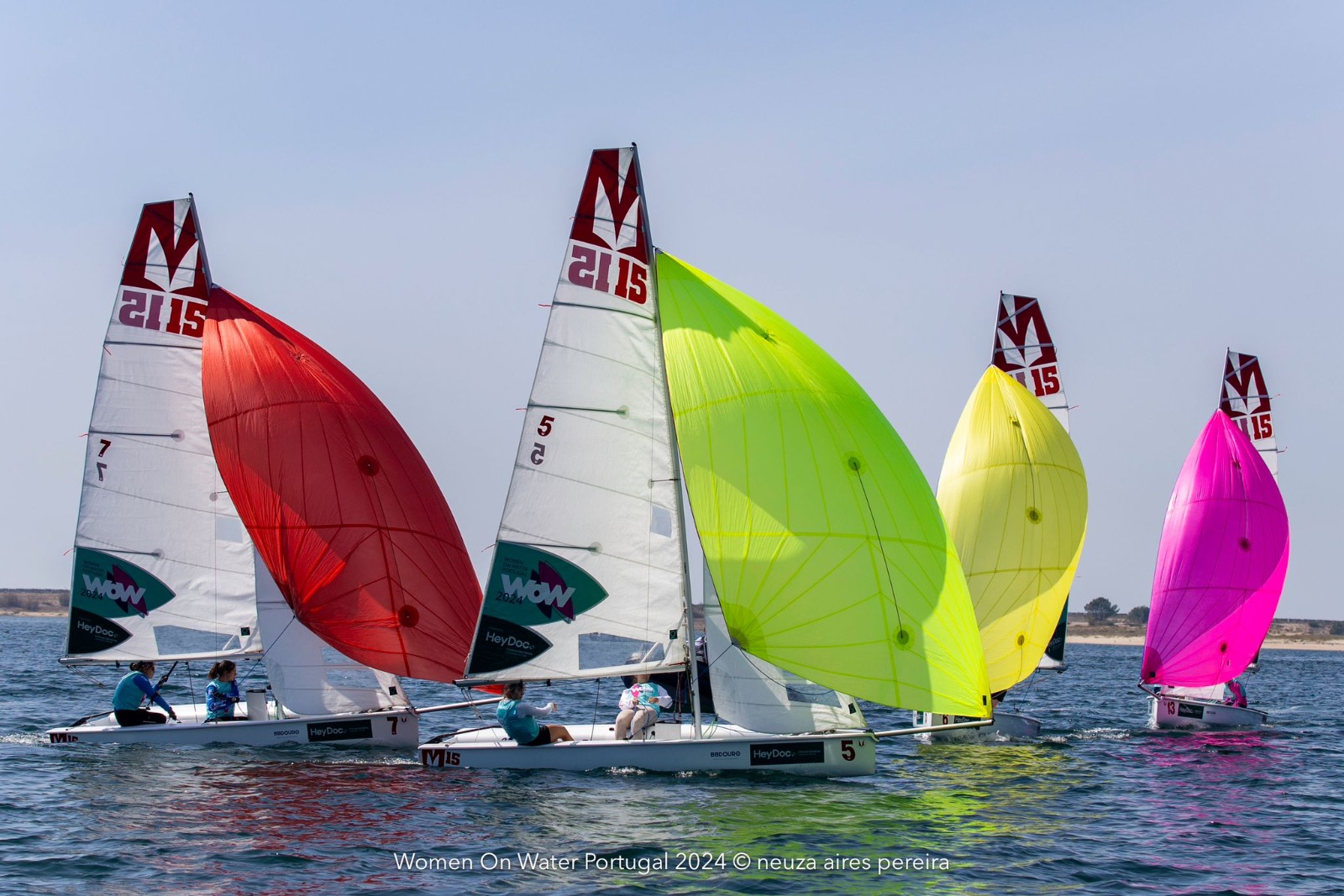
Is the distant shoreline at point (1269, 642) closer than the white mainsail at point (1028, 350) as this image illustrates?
No

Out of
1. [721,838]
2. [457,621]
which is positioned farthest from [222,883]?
[457,621]

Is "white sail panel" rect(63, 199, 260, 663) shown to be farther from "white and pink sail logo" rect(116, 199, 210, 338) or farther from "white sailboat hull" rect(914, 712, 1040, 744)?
"white sailboat hull" rect(914, 712, 1040, 744)

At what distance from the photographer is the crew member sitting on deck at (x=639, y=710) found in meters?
20.5

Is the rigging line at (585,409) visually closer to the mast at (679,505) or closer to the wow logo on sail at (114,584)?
the mast at (679,505)

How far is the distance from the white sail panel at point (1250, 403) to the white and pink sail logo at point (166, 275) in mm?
Result: 25030

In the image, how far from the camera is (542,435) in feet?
68.4

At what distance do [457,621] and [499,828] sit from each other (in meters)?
6.95

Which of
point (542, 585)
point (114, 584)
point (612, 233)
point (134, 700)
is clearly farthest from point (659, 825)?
point (114, 584)

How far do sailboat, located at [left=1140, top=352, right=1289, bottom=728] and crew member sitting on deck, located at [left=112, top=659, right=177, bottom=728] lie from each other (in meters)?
21.1

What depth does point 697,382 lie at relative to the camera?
20.7 meters

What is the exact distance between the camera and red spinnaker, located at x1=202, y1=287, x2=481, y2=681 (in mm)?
23250

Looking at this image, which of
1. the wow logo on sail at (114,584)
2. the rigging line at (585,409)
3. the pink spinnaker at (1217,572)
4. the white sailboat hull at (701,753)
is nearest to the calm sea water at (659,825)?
the white sailboat hull at (701,753)

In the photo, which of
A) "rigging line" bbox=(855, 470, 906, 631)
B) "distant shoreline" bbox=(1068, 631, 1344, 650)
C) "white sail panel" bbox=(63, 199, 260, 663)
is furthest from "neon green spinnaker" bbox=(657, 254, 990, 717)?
"distant shoreline" bbox=(1068, 631, 1344, 650)

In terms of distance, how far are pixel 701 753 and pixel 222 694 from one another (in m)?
8.60
